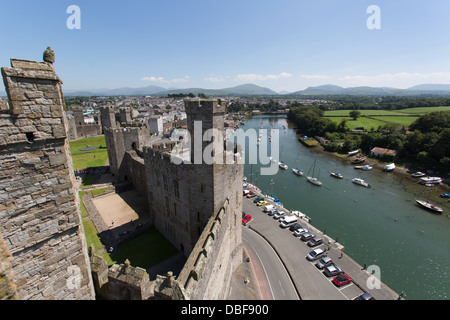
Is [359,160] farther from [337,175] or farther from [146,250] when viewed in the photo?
[146,250]

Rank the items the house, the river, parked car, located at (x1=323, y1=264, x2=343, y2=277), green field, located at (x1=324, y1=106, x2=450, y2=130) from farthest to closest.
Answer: green field, located at (x1=324, y1=106, x2=450, y2=130) < the house < the river < parked car, located at (x1=323, y1=264, x2=343, y2=277)

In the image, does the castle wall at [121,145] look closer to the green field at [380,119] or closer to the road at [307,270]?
the road at [307,270]

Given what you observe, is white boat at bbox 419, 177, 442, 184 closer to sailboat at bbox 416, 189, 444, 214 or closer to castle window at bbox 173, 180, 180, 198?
sailboat at bbox 416, 189, 444, 214

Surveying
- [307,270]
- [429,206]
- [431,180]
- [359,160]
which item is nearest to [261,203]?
[307,270]

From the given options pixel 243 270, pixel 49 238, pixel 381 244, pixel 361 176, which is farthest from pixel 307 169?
pixel 49 238

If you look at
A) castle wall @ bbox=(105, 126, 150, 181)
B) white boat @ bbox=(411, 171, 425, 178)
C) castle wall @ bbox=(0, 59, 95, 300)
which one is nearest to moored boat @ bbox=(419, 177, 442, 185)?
white boat @ bbox=(411, 171, 425, 178)
